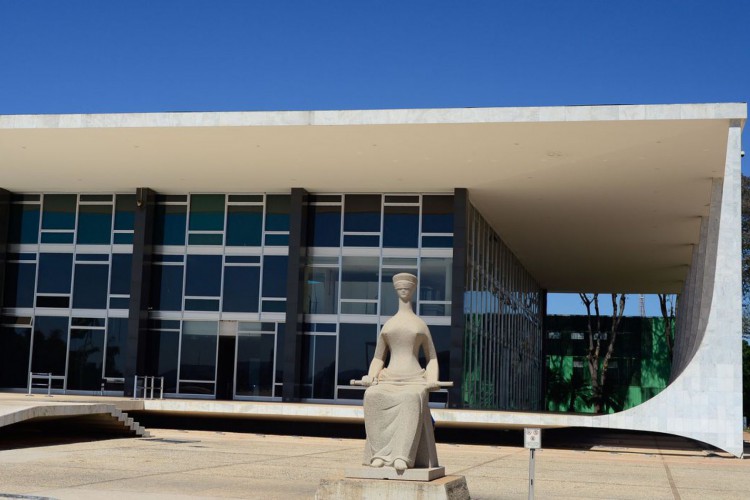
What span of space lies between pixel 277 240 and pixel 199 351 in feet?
13.5

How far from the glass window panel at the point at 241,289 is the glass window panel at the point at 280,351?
3.11ft

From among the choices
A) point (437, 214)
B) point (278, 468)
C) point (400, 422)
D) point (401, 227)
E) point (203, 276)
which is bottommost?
point (278, 468)

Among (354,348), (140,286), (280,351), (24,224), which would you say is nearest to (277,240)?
(280,351)

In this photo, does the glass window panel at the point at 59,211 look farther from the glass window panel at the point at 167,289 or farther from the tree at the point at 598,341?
the tree at the point at 598,341

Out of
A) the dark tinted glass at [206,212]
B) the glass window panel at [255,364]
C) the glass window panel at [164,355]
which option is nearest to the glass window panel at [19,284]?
the glass window panel at [164,355]

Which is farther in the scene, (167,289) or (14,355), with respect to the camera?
(14,355)

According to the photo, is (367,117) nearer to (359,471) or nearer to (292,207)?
(292,207)

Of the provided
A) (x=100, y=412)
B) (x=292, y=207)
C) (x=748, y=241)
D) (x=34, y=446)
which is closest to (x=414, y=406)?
(x=34, y=446)

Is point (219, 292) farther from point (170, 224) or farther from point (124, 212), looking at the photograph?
point (124, 212)

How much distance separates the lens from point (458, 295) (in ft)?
90.3

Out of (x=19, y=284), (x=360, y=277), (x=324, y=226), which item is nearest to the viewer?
(x=360, y=277)

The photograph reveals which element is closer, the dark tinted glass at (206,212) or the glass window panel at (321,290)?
the glass window panel at (321,290)

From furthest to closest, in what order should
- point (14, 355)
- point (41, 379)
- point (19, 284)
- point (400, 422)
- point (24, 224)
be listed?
1. point (24, 224)
2. point (19, 284)
3. point (14, 355)
4. point (41, 379)
5. point (400, 422)

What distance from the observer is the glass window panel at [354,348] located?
93.3ft
